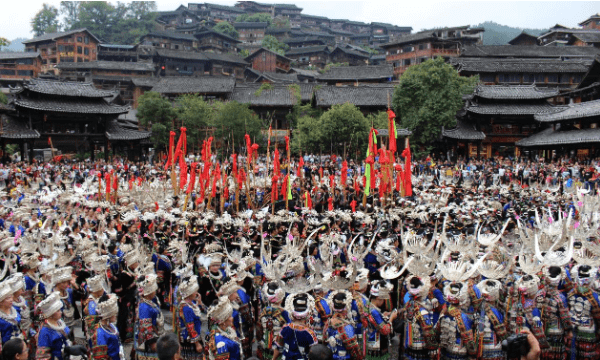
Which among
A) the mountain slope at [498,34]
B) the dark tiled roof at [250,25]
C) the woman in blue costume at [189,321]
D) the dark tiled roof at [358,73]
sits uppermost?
the mountain slope at [498,34]

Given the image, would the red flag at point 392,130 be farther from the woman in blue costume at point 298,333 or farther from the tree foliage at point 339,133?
Answer: the tree foliage at point 339,133

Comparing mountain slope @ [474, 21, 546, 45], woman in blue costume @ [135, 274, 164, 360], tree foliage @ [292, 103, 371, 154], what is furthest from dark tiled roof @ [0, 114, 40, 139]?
mountain slope @ [474, 21, 546, 45]

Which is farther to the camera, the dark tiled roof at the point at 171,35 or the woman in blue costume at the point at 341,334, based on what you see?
the dark tiled roof at the point at 171,35

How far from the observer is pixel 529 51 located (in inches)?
2007

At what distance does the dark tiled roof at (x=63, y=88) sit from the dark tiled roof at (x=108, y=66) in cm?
1456

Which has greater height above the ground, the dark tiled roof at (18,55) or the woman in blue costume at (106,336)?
the dark tiled roof at (18,55)

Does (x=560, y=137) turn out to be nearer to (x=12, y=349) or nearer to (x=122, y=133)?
(x=122, y=133)

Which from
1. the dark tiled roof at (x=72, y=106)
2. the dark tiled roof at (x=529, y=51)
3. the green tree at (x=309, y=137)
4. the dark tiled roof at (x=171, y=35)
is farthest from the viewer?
the dark tiled roof at (x=171, y=35)

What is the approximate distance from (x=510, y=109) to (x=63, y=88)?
35.4 metres

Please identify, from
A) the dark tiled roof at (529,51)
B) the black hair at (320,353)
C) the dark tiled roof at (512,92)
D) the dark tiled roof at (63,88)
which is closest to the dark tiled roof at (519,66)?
the dark tiled roof at (529,51)

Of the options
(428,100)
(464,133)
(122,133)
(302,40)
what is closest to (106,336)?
(428,100)

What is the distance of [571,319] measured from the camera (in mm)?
6047

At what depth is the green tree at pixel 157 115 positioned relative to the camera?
37.0m

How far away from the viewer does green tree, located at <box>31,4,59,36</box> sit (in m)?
71.2
